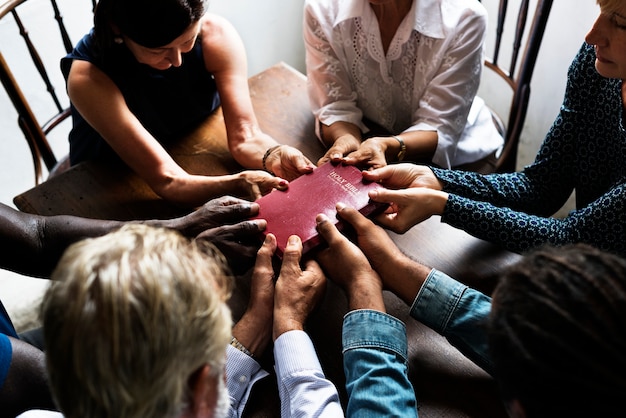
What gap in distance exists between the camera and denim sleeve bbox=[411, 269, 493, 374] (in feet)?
3.24

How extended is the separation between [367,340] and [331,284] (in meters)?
0.23

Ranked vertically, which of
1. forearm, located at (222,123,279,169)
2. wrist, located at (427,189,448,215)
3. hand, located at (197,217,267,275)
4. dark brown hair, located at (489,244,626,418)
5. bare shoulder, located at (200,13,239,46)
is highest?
bare shoulder, located at (200,13,239,46)

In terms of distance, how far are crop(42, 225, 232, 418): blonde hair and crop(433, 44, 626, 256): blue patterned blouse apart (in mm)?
775

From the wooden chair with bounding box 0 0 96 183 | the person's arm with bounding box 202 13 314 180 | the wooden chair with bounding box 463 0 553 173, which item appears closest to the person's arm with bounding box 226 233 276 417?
the person's arm with bounding box 202 13 314 180

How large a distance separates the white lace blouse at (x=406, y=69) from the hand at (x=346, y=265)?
48cm

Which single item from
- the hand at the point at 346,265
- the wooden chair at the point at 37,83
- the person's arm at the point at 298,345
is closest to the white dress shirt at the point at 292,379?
the person's arm at the point at 298,345

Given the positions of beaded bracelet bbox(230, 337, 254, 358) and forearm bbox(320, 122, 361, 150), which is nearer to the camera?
beaded bracelet bbox(230, 337, 254, 358)

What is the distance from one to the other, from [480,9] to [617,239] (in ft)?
2.32

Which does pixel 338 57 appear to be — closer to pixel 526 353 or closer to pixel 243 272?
pixel 243 272

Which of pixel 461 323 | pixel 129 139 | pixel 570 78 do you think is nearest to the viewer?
pixel 461 323

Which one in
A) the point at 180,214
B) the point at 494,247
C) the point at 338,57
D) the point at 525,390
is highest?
the point at 338,57

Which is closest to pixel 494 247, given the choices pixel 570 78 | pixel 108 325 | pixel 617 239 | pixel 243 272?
pixel 617 239

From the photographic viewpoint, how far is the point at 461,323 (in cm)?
100

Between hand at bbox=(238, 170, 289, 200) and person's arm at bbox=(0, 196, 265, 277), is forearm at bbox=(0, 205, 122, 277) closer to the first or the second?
person's arm at bbox=(0, 196, 265, 277)
